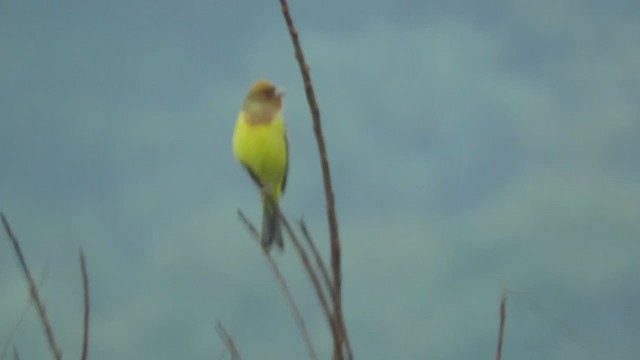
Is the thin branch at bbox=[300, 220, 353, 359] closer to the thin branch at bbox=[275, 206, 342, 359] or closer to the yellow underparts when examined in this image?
the thin branch at bbox=[275, 206, 342, 359]

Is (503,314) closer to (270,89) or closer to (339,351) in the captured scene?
(339,351)

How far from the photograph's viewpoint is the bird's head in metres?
1.88

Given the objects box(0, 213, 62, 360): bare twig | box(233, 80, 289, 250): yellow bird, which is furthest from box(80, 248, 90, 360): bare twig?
box(233, 80, 289, 250): yellow bird

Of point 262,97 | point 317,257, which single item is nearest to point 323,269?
point 317,257

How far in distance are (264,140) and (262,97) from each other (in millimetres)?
94

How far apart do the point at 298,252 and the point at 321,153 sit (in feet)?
0.21

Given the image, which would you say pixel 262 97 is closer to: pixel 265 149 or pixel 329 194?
pixel 265 149

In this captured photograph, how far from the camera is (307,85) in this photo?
623 millimetres

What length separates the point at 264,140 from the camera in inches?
76.4

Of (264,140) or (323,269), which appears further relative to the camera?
(264,140)

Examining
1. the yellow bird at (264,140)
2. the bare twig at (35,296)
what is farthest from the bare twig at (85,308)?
the yellow bird at (264,140)

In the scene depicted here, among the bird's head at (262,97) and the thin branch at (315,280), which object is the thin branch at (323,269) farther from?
the bird's head at (262,97)

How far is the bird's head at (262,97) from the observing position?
6.18 ft

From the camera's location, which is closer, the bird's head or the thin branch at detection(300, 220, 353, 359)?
the thin branch at detection(300, 220, 353, 359)
